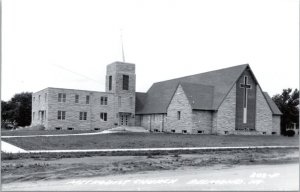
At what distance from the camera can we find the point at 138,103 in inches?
2397

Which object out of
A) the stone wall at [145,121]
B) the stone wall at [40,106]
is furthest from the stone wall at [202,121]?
the stone wall at [40,106]

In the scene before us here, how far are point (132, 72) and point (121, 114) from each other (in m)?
7.18

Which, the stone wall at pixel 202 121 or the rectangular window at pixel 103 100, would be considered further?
the rectangular window at pixel 103 100

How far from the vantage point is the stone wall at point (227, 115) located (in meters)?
46.2

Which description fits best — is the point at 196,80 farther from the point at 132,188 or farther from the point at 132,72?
the point at 132,188

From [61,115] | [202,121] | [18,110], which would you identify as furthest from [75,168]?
[18,110]

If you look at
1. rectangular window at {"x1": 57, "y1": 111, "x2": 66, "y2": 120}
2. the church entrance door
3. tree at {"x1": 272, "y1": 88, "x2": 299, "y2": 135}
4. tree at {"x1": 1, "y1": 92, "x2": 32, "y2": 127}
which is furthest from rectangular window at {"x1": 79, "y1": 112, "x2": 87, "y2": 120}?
tree at {"x1": 272, "y1": 88, "x2": 299, "y2": 135}

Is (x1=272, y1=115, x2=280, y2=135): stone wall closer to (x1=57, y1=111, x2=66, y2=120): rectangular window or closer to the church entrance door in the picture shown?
→ the church entrance door

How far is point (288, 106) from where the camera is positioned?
2371 inches

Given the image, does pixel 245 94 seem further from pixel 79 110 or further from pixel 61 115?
pixel 61 115

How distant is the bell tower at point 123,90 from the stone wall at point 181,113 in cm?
960

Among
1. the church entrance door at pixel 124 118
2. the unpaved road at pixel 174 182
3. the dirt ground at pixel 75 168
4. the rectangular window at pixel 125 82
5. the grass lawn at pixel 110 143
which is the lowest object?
the grass lawn at pixel 110 143

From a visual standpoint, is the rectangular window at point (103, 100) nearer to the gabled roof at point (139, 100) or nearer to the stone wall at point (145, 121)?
the gabled roof at point (139, 100)

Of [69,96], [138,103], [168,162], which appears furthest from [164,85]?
[168,162]
